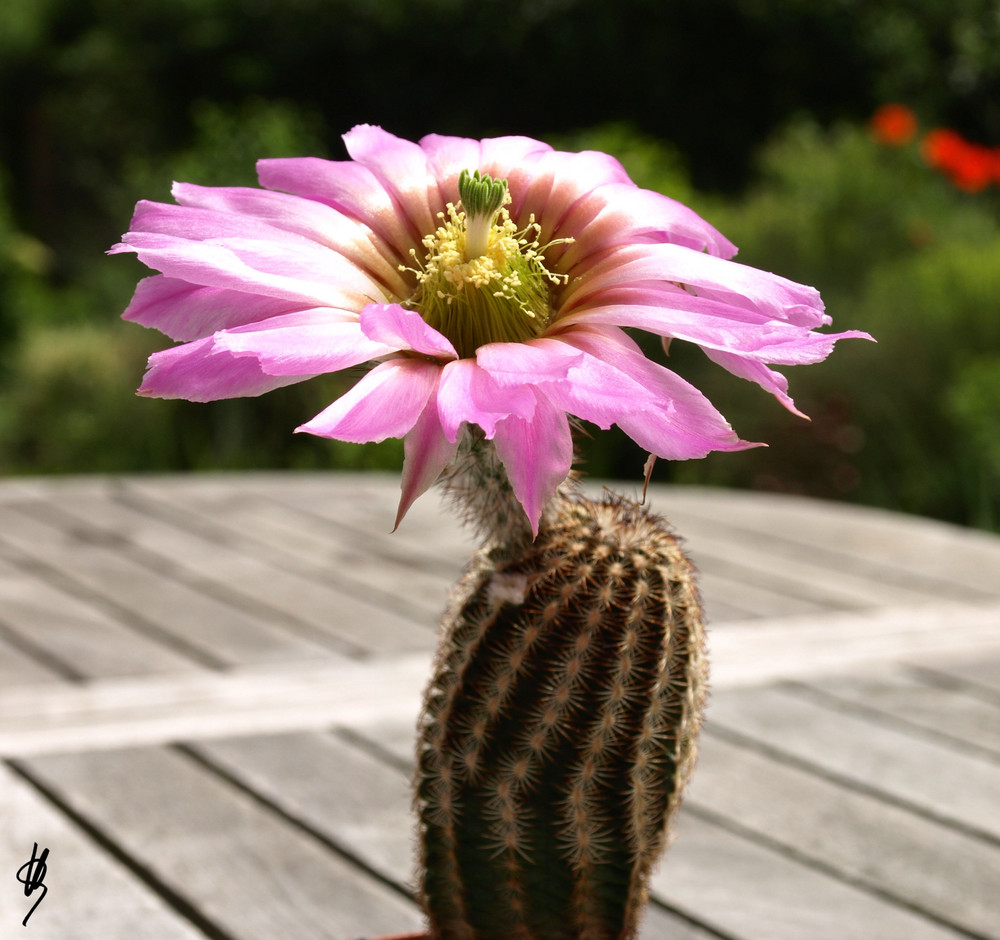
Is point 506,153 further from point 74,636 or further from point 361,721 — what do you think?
point 74,636

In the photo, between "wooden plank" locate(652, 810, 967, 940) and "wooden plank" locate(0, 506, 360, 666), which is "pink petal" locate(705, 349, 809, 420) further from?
"wooden plank" locate(0, 506, 360, 666)

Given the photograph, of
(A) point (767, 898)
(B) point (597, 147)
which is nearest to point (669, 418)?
(A) point (767, 898)

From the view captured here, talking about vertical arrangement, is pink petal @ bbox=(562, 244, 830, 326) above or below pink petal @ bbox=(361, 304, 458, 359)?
above

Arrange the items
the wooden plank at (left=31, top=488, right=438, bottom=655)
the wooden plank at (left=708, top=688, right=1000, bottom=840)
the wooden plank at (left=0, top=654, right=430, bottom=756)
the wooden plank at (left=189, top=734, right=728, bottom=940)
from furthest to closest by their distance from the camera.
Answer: the wooden plank at (left=31, top=488, right=438, bottom=655)
the wooden plank at (left=0, top=654, right=430, bottom=756)
the wooden plank at (left=708, top=688, right=1000, bottom=840)
the wooden plank at (left=189, top=734, right=728, bottom=940)

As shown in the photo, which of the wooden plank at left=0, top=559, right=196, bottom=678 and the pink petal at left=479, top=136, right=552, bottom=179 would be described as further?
the wooden plank at left=0, top=559, right=196, bottom=678

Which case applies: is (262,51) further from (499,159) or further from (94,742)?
(499,159)

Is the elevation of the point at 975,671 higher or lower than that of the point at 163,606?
higher

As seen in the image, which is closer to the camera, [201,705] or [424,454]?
[424,454]

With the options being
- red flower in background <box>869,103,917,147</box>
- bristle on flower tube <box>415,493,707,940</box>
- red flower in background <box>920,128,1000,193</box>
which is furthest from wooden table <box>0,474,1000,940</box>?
red flower in background <box>869,103,917,147</box>
